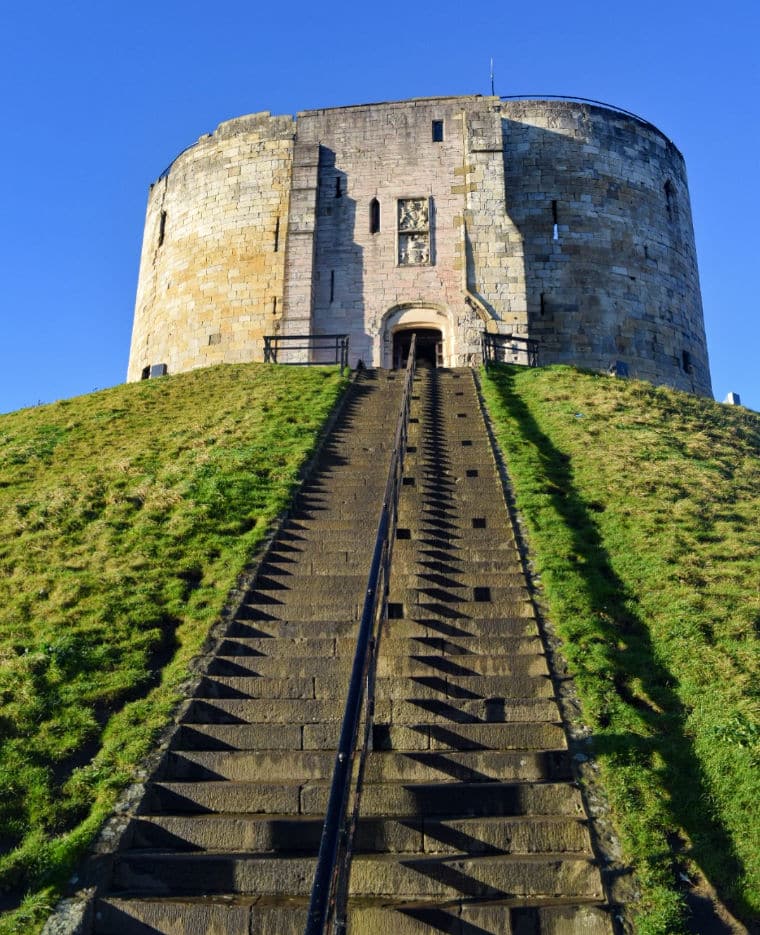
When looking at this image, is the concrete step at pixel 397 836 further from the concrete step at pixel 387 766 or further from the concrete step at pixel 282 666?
the concrete step at pixel 282 666

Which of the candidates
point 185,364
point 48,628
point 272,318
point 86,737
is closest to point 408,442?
point 48,628

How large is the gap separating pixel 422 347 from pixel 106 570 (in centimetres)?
1562

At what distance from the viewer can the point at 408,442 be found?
1239cm

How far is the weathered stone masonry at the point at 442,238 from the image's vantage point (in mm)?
21484

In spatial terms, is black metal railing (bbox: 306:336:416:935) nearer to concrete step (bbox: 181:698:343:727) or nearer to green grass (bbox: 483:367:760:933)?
concrete step (bbox: 181:698:343:727)

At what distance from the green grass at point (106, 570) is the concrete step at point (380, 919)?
0.60 m

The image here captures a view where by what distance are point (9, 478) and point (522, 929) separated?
1018cm

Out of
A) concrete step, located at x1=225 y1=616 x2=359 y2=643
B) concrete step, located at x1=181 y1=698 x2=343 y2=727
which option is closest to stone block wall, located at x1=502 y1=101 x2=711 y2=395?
concrete step, located at x1=225 y1=616 x2=359 y2=643

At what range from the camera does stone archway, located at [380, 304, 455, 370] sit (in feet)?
69.9

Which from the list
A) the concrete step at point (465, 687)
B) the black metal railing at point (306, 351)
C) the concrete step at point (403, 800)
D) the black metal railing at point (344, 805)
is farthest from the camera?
the black metal railing at point (306, 351)

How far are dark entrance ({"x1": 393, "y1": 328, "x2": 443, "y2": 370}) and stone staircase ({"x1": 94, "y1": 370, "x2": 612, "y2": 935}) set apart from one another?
45.0ft

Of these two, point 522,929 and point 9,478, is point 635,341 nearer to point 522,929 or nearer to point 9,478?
point 9,478

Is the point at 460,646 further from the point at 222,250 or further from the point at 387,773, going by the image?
the point at 222,250

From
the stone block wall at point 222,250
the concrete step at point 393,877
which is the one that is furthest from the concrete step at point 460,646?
the stone block wall at point 222,250
